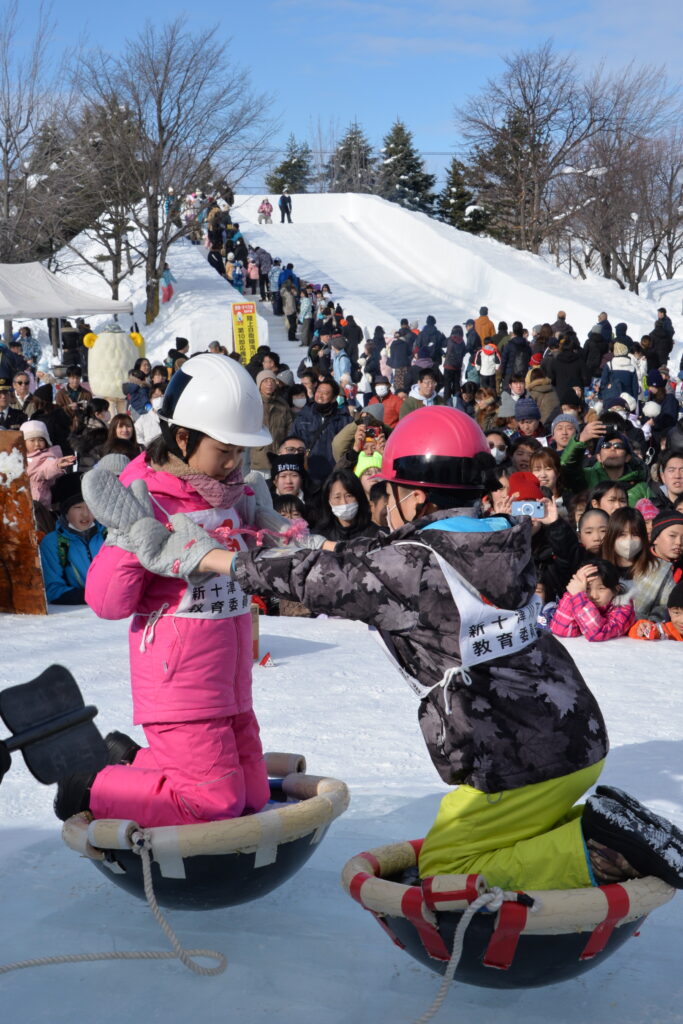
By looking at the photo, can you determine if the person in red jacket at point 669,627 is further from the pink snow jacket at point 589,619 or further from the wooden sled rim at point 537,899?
the wooden sled rim at point 537,899

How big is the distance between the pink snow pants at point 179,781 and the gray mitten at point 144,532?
2.03 ft

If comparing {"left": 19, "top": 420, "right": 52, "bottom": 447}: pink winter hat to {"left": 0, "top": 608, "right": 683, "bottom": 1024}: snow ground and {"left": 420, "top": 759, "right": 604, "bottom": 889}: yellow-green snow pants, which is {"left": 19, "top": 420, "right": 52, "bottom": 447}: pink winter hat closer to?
{"left": 0, "top": 608, "right": 683, "bottom": 1024}: snow ground

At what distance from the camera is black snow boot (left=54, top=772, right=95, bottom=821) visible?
10.00 feet

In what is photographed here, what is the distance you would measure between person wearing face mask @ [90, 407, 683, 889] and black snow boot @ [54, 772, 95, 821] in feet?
2.72

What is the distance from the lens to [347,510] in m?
7.23

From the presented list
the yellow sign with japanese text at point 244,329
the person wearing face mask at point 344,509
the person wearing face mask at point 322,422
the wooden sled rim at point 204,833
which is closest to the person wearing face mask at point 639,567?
the person wearing face mask at point 344,509

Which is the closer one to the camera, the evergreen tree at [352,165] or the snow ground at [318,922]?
the snow ground at [318,922]

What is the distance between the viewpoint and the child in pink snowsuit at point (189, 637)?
298 centimetres

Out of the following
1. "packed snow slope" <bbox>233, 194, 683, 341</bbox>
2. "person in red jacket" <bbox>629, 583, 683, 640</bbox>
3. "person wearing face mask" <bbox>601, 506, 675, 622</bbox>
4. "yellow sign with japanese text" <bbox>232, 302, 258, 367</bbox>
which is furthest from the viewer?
"packed snow slope" <bbox>233, 194, 683, 341</bbox>

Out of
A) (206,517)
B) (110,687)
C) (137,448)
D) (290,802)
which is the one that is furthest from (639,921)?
(137,448)

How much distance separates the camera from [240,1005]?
275 cm

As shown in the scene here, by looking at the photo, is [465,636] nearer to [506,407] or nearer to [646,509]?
[646,509]

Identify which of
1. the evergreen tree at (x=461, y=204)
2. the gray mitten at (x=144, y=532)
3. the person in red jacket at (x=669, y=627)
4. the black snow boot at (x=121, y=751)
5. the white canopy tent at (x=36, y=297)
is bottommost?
the person in red jacket at (x=669, y=627)

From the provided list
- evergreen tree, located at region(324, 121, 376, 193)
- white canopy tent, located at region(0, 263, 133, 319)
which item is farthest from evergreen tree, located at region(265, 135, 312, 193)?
white canopy tent, located at region(0, 263, 133, 319)
